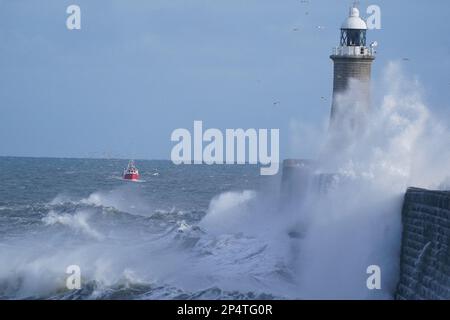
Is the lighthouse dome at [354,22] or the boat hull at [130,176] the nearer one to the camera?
the lighthouse dome at [354,22]

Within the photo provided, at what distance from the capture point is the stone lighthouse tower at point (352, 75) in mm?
24500

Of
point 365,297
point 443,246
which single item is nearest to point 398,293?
point 365,297

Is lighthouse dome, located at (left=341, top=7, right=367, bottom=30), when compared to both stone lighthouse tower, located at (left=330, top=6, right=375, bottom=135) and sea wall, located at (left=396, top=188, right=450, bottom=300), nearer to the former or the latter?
stone lighthouse tower, located at (left=330, top=6, right=375, bottom=135)

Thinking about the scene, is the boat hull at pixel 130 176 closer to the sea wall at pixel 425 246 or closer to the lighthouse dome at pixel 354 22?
the lighthouse dome at pixel 354 22

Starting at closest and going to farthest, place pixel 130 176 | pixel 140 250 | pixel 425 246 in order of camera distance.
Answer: pixel 425 246
pixel 140 250
pixel 130 176

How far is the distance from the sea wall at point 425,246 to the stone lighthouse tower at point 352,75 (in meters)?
7.79

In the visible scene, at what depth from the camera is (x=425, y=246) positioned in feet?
50.2

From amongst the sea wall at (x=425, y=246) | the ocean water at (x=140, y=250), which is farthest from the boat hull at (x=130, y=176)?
the sea wall at (x=425, y=246)

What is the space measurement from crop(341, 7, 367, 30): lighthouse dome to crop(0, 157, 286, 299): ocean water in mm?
5444

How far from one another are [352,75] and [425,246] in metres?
9.86

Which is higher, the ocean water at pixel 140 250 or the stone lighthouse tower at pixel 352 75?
the stone lighthouse tower at pixel 352 75

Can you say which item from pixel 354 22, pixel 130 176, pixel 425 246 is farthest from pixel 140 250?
pixel 130 176

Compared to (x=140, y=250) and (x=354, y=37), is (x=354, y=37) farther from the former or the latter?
(x=140, y=250)

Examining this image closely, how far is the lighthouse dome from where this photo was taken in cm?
2473
